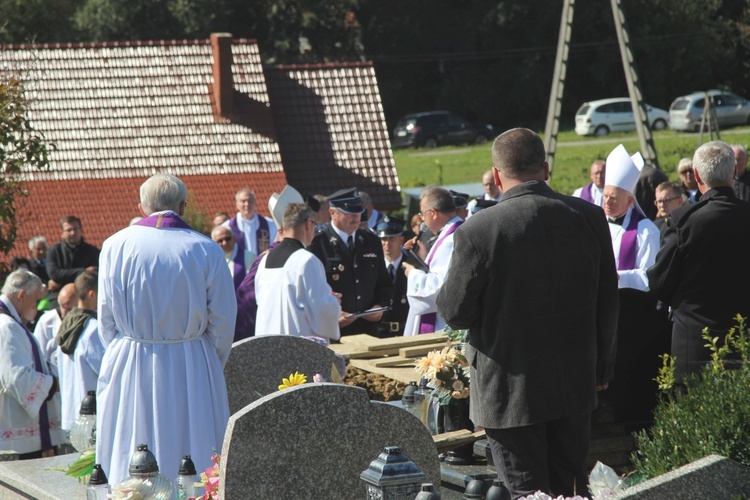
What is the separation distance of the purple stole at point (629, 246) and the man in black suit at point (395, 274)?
9.55 ft

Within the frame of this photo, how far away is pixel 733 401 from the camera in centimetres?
396

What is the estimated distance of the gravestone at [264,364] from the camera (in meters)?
6.71

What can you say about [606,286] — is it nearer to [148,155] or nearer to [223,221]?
[223,221]

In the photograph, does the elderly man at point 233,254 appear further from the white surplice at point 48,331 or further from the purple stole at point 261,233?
the white surplice at point 48,331

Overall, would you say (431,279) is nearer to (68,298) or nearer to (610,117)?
(68,298)

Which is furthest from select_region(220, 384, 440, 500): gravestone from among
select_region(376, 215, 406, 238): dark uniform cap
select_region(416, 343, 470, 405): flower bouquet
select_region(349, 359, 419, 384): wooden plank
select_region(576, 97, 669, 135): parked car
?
select_region(576, 97, 669, 135): parked car

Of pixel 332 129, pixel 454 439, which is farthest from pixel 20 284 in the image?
pixel 332 129

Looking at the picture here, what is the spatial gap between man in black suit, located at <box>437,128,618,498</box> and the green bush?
11.5 inches

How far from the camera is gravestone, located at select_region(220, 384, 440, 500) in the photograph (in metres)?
4.55

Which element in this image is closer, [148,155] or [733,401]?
[733,401]

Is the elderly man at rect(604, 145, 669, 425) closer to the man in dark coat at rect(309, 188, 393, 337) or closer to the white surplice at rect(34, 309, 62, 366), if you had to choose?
the man in dark coat at rect(309, 188, 393, 337)

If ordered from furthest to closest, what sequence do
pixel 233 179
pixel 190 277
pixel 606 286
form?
pixel 233 179
pixel 190 277
pixel 606 286

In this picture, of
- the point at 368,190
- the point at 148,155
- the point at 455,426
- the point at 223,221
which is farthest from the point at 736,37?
the point at 455,426

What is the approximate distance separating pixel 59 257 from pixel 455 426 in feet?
24.4
